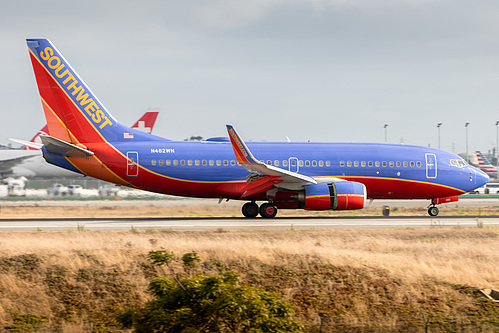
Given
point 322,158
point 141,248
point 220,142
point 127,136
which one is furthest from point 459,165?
point 141,248

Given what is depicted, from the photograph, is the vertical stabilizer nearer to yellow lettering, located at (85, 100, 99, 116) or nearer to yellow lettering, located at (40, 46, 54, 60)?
yellow lettering, located at (40, 46, 54, 60)

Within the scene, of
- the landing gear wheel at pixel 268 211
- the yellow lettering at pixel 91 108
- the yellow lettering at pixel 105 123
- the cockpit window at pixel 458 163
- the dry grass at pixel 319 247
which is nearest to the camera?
the dry grass at pixel 319 247

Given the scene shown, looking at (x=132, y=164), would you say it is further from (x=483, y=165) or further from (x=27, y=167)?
(x=483, y=165)

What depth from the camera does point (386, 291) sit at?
18.5 metres

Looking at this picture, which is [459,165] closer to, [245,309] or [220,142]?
[220,142]

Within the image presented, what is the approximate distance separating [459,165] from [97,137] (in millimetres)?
21877

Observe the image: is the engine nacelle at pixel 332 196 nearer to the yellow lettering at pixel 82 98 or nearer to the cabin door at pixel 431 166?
the cabin door at pixel 431 166

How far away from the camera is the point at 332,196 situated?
30062 mm

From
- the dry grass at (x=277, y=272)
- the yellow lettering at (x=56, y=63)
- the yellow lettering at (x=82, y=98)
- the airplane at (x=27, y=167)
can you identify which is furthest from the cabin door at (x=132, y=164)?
the airplane at (x=27, y=167)

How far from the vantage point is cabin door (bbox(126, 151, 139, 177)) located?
31031 millimetres

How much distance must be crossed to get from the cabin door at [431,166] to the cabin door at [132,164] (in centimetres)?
1726

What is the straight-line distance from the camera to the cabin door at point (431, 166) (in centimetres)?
3422

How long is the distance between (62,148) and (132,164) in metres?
3.78

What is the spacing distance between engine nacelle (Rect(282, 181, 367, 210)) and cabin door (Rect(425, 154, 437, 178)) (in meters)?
6.03
